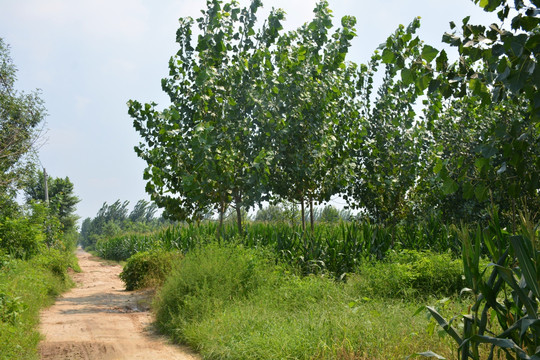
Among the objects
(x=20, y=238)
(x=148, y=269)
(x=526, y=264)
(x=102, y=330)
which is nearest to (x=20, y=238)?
(x=20, y=238)

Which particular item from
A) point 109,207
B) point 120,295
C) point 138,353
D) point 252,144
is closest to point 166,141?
point 252,144

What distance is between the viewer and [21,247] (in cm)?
1375

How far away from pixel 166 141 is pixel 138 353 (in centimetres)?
581

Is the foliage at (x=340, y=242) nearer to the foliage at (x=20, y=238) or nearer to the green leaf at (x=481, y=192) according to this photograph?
the foliage at (x=20, y=238)

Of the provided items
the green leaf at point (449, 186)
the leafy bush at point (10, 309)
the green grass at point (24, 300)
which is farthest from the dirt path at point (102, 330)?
the green leaf at point (449, 186)

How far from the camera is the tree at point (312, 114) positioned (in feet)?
39.1

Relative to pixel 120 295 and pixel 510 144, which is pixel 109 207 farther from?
pixel 510 144

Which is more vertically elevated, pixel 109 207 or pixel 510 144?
pixel 109 207

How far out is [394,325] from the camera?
5766 mm

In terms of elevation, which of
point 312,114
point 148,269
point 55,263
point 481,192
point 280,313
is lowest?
point 280,313

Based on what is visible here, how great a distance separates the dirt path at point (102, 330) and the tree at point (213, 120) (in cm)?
261

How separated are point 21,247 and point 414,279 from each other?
10446 mm

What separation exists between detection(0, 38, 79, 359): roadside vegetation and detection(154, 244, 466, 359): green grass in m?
2.14

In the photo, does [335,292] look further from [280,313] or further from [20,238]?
[20,238]
